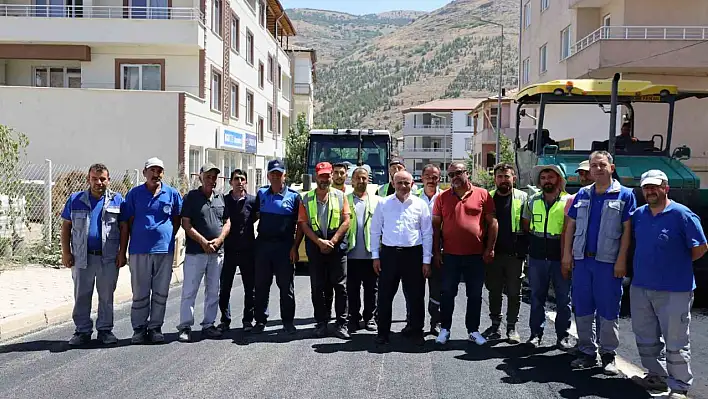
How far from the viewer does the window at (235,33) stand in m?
30.5

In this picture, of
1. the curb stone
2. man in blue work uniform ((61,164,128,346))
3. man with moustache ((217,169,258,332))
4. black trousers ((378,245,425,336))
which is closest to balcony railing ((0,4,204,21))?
the curb stone

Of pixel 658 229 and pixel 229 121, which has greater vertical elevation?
pixel 229 121

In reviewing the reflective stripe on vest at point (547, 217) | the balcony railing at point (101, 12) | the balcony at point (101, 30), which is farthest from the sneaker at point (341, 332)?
the balcony railing at point (101, 12)

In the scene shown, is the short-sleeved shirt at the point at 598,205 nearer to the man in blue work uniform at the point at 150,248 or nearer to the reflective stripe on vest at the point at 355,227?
the reflective stripe on vest at the point at 355,227

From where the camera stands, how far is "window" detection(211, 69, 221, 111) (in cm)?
2709

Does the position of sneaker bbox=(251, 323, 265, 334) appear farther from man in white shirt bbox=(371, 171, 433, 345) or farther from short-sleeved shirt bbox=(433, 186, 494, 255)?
short-sleeved shirt bbox=(433, 186, 494, 255)

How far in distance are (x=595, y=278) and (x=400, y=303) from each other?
3983 mm

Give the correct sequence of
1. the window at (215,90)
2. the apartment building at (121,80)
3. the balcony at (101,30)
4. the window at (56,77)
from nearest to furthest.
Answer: the apartment building at (121,80)
the balcony at (101,30)
the window at (56,77)
the window at (215,90)

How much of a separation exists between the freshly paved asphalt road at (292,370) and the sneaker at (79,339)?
92mm

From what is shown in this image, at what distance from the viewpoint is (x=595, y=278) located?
22.2 feet

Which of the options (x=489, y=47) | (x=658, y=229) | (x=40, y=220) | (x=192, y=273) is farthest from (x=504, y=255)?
(x=489, y=47)

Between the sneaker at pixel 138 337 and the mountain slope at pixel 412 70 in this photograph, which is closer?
the sneaker at pixel 138 337

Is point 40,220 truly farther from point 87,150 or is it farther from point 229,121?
point 229,121

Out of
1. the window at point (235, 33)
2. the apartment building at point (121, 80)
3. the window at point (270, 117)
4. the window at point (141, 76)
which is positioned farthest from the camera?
the window at point (270, 117)
